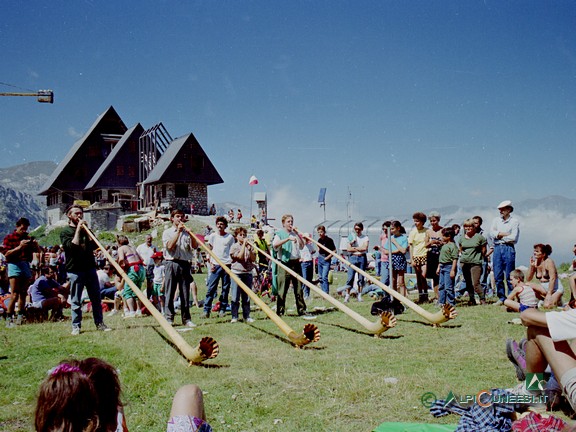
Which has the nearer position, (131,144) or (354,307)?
(354,307)

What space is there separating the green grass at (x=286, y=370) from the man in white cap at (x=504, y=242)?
1706 millimetres

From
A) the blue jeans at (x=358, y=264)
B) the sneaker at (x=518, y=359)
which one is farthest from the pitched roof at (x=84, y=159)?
the sneaker at (x=518, y=359)

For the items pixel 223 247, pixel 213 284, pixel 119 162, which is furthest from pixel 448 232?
pixel 119 162

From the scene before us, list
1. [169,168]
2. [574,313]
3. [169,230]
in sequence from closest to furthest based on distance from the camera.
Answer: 1. [574,313]
2. [169,230]
3. [169,168]

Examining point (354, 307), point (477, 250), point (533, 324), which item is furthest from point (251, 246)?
point (533, 324)

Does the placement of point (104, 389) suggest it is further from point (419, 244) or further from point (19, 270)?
point (419, 244)

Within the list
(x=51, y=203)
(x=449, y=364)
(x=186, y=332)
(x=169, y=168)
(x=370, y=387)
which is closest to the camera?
(x=370, y=387)

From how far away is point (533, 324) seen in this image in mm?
3740

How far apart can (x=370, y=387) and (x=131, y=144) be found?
168ft

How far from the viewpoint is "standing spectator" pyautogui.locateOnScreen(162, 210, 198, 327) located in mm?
8797

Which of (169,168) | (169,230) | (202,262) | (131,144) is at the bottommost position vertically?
(202,262)

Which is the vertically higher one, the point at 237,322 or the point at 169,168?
A: the point at 169,168

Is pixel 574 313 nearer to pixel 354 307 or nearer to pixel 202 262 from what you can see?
pixel 354 307

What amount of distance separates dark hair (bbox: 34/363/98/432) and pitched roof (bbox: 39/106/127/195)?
5458 cm
